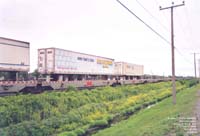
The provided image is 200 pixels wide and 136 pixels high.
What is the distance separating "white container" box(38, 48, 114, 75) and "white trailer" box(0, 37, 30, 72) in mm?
5747

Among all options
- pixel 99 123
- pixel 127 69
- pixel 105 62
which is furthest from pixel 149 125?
pixel 127 69

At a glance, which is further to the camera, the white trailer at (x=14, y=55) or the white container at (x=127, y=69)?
the white container at (x=127, y=69)

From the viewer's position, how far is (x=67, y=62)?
33.2 metres

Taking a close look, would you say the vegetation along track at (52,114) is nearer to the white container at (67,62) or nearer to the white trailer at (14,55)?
the white trailer at (14,55)

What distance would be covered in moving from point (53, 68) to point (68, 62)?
4.06 meters

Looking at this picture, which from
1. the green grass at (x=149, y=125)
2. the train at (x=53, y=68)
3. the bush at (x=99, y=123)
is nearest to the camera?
the green grass at (x=149, y=125)

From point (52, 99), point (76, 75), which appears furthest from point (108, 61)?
point (52, 99)

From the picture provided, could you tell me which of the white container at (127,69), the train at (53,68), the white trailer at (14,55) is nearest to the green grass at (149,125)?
the train at (53,68)

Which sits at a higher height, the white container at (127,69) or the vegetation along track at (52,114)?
the white container at (127,69)

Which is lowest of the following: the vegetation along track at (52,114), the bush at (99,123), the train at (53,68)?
the bush at (99,123)

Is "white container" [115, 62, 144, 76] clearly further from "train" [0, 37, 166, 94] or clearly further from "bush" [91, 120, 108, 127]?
"bush" [91, 120, 108, 127]

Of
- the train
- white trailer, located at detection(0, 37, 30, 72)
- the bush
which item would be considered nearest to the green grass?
the bush

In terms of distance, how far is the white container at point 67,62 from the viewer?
3011cm

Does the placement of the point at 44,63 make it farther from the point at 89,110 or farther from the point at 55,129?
the point at 55,129
